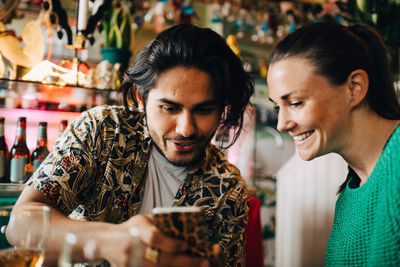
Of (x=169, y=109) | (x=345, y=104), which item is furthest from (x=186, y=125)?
(x=345, y=104)

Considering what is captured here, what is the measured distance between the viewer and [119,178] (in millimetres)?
1342

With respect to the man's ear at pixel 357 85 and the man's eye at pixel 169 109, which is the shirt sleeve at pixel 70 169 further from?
the man's ear at pixel 357 85

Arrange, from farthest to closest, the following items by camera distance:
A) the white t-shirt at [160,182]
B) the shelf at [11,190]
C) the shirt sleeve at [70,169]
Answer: the shelf at [11,190] → the white t-shirt at [160,182] → the shirt sleeve at [70,169]

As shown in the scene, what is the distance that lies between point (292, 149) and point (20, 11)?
347cm

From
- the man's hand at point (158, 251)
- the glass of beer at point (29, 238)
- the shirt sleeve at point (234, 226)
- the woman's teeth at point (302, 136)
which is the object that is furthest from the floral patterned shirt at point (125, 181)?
the man's hand at point (158, 251)

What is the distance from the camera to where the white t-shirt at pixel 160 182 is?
1.38 metres

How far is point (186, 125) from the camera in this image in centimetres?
123

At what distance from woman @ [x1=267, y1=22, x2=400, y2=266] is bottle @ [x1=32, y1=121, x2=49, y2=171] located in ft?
4.83

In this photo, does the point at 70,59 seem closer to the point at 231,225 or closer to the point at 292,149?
the point at 231,225

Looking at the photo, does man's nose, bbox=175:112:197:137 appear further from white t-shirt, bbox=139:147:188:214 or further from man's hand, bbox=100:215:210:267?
man's hand, bbox=100:215:210:267

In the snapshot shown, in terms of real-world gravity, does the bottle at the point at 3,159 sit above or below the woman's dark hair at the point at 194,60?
below

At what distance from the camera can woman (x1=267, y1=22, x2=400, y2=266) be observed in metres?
1.16

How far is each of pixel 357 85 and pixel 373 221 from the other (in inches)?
15.9

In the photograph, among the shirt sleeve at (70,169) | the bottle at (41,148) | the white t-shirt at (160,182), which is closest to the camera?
the shirt sleeve at (70,169)
